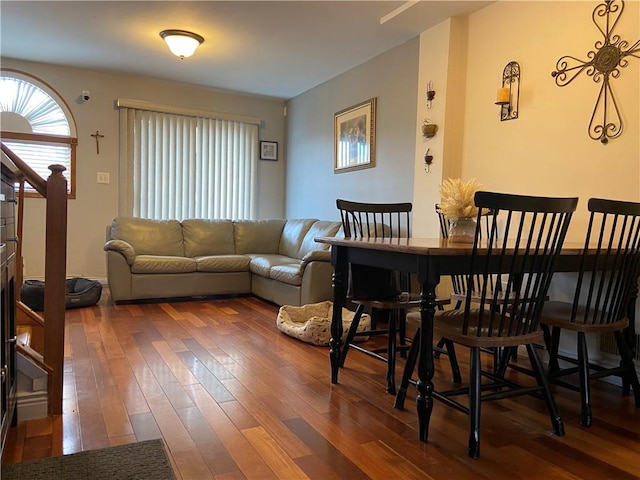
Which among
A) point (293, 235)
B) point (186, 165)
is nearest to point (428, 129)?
point (293, 235)

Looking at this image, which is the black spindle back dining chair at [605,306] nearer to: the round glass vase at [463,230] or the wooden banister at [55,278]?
the round glass vase at [463,230]

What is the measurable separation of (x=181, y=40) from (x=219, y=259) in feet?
6.87

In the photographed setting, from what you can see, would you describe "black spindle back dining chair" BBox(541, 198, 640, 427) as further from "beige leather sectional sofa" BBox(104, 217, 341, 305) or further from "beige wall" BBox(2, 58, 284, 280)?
"beige wall" BBox(2, 58, 284, 280)

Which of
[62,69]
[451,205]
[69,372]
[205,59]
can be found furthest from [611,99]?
[62,69]

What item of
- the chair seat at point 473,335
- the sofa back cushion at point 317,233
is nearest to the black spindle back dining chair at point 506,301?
the chair seat at point 473,335

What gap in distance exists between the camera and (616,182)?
2.60m

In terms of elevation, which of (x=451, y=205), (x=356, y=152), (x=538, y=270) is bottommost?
(x=538, y=270)

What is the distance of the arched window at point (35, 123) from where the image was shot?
5043mm

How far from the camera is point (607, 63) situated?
265 centimetres

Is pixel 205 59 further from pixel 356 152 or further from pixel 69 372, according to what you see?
pixel 69 372

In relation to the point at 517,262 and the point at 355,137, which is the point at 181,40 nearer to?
the point at 355,137

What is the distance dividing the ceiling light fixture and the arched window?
192 cm

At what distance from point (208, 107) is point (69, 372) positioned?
13.7 feet

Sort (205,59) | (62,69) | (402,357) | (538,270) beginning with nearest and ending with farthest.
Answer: (538,270)
(402,357)
(205,59)
(62,69)
